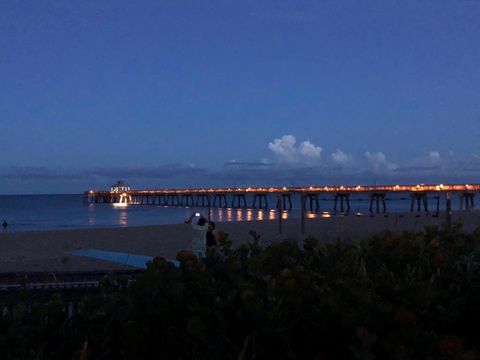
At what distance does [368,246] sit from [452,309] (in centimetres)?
92

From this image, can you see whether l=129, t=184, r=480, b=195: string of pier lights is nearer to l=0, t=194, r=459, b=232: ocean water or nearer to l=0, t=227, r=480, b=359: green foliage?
l=0, t=194, r=459, b=232: ocean water

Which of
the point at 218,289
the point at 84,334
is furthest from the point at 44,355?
the point at 218,289

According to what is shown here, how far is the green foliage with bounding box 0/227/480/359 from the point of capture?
201 centimetres

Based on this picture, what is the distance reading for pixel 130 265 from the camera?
822cm

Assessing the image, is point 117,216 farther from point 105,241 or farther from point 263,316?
point 263,316

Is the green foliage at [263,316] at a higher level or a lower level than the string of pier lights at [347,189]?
lower

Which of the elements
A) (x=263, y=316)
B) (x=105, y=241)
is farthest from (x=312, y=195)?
(x=263, y=316)

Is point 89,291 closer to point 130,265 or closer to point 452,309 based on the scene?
point 452,309

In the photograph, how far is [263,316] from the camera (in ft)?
6.91

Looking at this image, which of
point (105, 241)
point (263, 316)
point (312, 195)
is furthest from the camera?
point (312, 195)

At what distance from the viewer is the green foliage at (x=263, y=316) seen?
201 centimetres

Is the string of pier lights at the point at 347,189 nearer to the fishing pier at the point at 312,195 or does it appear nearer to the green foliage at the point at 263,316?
the fishing pier at the point at 312,195

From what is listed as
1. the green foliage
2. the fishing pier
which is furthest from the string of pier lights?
the green foliage

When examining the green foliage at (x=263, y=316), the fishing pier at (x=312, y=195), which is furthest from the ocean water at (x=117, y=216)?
the green foliage at (x=263, y=316)
